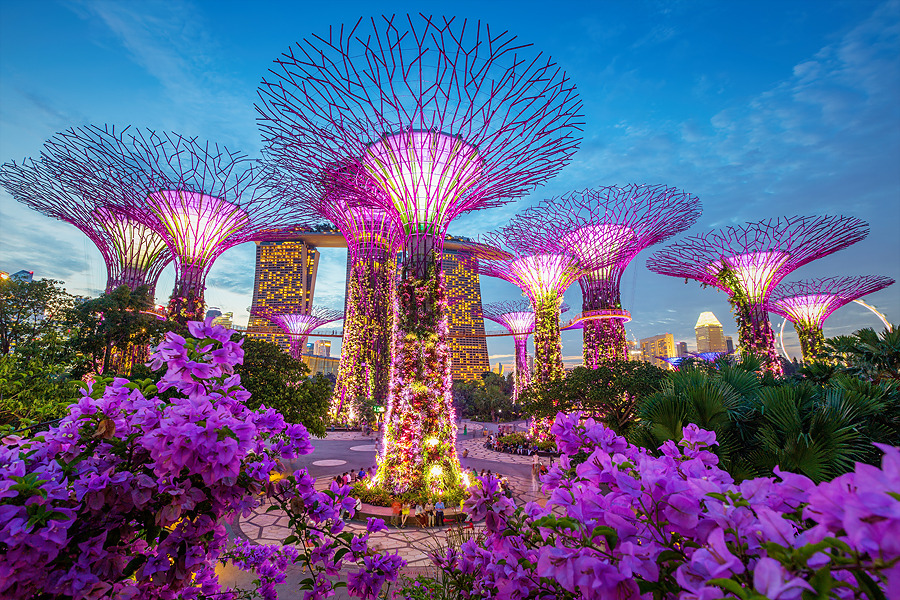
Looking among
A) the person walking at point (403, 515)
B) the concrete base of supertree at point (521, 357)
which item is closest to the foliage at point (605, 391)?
the person walking at point (403, 515)

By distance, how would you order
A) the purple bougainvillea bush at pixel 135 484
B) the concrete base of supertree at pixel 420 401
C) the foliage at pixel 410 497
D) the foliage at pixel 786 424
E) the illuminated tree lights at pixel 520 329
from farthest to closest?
1. the illuminated tree lights at pixel 520 329
2. the concrete base of supertree at pixel 420 401
3. the foliage at pixel 410 497
4. the foliage at pixel 786 424
5. the purple bougainvillea bush at pixel 135 484

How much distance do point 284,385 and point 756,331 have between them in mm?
23678

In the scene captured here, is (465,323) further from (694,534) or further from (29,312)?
(694,534)

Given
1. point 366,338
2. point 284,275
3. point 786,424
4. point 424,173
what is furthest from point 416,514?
point 284,275

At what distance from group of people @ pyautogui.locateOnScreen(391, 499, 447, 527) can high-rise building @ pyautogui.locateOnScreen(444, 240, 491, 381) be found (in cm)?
6575

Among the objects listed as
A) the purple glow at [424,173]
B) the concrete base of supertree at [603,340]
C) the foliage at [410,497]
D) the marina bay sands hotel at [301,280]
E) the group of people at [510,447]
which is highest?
the marina bay sands hotel at [301,280]

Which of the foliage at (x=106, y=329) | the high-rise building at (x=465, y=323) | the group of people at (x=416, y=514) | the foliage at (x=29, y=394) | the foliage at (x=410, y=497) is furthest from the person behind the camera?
the high-rise building at (x=465, y=323)

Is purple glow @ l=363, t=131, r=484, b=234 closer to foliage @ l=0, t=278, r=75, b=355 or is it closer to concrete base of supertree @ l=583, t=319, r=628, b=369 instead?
foliage @ l=0, t=278, r=75, b=355

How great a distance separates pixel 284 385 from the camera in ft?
42.9

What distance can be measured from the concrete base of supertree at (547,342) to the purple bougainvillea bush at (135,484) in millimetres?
20275

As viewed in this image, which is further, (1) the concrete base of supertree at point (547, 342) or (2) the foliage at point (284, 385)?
(1) the concrete base of supertree at point (547, 342)

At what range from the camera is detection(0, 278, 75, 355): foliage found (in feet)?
42.0

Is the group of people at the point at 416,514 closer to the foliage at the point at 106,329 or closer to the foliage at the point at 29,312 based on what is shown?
the foliage at the point at 106,329

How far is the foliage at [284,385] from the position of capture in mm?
12406
